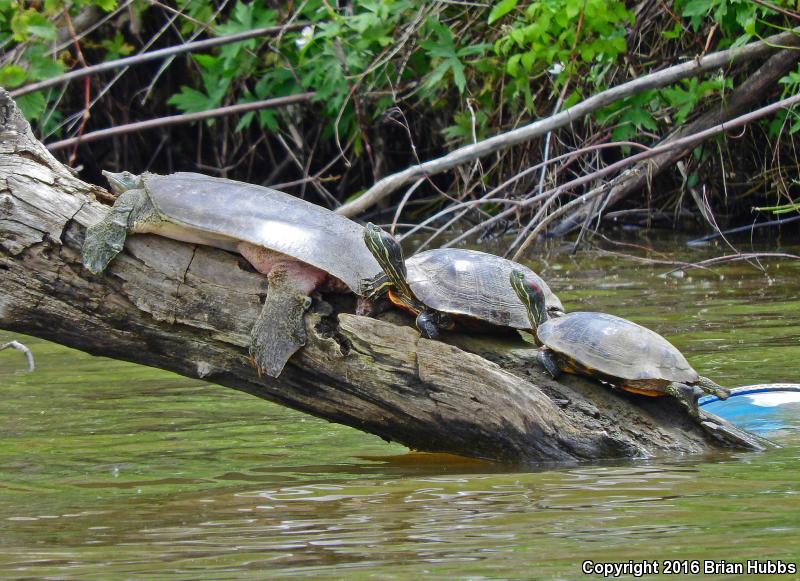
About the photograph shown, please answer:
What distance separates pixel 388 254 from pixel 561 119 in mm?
3219

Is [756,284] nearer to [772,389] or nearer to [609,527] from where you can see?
[772,389]

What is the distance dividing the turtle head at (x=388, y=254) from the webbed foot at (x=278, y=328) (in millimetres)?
261

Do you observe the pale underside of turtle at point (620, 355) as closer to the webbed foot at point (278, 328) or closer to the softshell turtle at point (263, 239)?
the softshell turtle at point (263, 239)

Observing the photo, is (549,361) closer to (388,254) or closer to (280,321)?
(388,254)

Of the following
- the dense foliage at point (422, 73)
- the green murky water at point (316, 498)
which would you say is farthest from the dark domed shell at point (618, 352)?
the dense foliage at point (422, 73)

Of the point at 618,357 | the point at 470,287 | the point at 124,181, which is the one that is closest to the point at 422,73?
the point at 124,181

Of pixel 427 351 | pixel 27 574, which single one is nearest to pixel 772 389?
pixel 427 351

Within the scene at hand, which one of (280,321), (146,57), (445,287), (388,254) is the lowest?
(280,321)

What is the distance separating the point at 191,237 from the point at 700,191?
21.2ft

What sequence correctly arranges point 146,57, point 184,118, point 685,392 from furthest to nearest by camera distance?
point 184,118, point 146,57, point 685,392

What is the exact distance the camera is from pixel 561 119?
20.5 ft

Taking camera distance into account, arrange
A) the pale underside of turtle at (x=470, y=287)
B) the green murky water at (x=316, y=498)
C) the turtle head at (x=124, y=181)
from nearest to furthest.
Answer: the green murky water at (x=316, y=498)
the pale underside of turtle at (x=470, y=287)
the turtle head at (x=124, y=181)

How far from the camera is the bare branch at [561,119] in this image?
18.9 ft

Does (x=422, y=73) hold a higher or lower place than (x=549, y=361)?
higher
